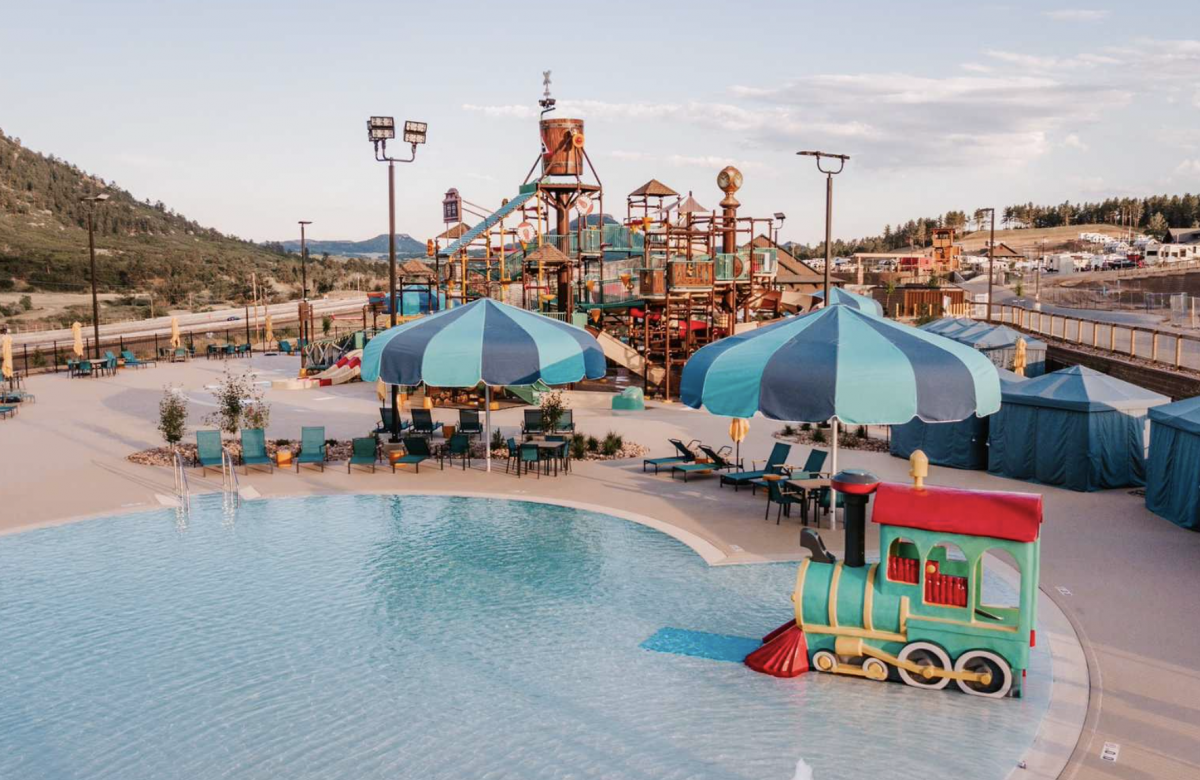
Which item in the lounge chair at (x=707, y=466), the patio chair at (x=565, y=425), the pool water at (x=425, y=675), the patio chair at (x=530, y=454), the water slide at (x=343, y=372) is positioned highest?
the water slide at (x=343, y=372)

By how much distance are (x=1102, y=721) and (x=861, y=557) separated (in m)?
2.50

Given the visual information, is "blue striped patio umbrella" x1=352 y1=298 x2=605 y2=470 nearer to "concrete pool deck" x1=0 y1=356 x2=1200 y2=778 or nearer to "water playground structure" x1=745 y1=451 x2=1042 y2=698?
"concrete pool deck" x1=0 y1=356 x2=1200 y2=778

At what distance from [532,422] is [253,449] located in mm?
5985

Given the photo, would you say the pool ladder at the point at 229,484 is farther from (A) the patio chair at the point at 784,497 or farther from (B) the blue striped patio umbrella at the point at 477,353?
(A) the patio chair at the point at 784,497

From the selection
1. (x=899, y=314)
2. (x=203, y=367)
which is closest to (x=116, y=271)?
(x=203, y=367)

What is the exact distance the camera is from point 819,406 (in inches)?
444

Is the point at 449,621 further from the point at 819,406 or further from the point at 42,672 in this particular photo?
the point at 819,406

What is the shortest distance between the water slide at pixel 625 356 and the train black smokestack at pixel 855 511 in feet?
66.6

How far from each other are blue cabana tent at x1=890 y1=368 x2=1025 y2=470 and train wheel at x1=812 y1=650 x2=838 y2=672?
385 inches

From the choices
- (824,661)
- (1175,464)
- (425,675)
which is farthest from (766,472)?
(425,675)

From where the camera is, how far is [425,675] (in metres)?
8.99

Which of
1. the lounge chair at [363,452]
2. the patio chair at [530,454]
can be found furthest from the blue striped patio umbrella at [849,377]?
the lounge chair at [363,452]

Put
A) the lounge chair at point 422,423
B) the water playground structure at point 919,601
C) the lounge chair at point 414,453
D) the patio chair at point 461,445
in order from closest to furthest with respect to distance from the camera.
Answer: the water playground structure at point 919,601, the lounge chair at point 414,453, the patio chair at point 461,445, the lounge chair at point 422,423

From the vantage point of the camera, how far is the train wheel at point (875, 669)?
880cm
